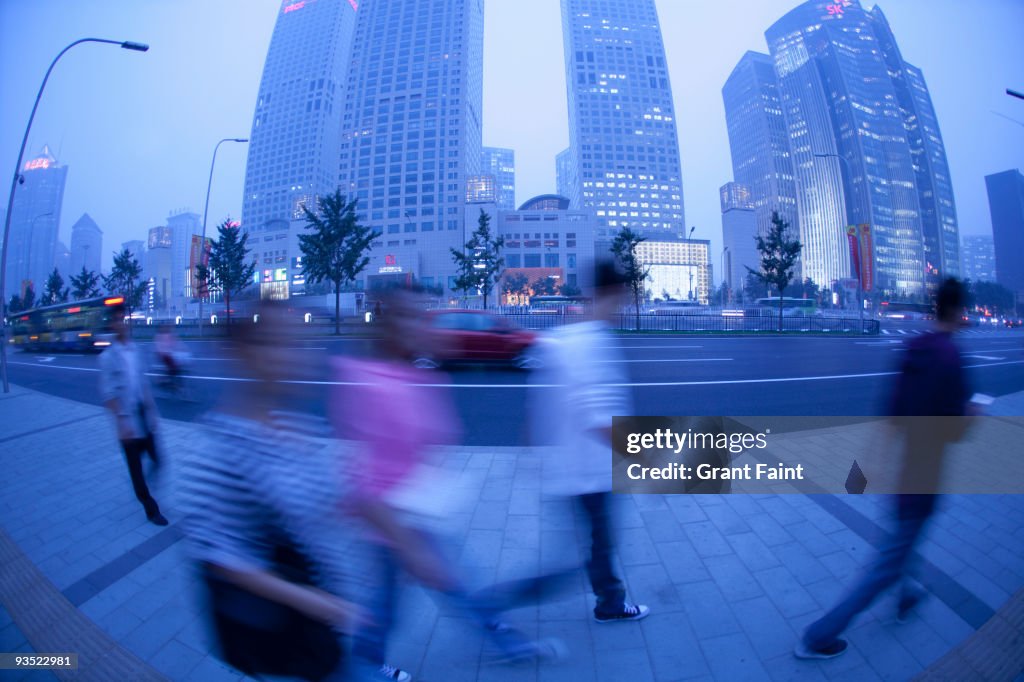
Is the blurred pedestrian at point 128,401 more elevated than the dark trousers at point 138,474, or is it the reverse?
the blurred pedestrian at point 128,401

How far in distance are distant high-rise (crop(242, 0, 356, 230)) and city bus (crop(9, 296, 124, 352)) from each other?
8538 centimetres

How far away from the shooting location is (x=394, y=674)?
1.91 meters

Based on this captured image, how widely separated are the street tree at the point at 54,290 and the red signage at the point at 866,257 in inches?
2655

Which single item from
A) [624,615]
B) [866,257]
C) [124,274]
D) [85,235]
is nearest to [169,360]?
[624,615]

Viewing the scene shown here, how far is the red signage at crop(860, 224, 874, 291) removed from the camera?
23609 millimetres

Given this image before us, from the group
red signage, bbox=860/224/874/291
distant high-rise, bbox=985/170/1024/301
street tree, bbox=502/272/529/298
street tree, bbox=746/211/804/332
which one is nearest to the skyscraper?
street tree, bbox=502/272/529/298


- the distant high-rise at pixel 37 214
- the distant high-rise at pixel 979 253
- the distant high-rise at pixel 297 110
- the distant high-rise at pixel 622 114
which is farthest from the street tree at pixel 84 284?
the distant high-rise at pixel 979 253

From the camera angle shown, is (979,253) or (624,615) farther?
(979,253)

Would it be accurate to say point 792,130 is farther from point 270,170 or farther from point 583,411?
point 270,170

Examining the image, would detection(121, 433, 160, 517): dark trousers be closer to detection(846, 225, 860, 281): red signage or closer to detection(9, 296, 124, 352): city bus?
detection(9, 296, 124, 352): city bus

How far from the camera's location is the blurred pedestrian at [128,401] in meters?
3.38

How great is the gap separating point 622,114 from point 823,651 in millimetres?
126868

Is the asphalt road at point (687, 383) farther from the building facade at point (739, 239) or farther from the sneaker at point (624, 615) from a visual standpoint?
the building facade at point (739, 239)

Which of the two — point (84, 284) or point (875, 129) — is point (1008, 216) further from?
point (84, 284)
